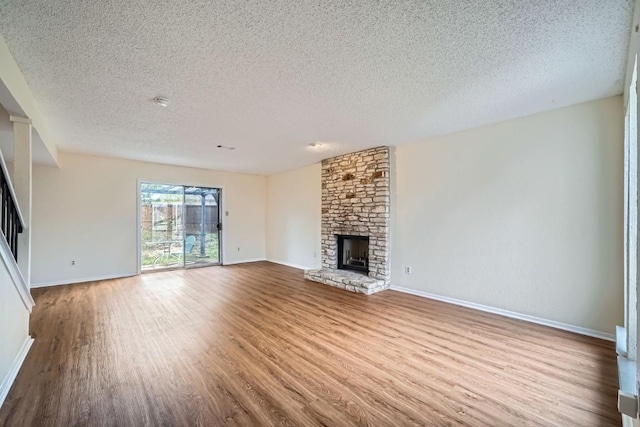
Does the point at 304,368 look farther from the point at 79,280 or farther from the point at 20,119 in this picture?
the point at 79,280

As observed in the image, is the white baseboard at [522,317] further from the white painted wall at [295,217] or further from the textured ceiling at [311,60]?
the white painted wall at [295,217]

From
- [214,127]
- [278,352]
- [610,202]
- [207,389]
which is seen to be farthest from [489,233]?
[214,127]

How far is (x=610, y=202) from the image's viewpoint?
2.83 metres

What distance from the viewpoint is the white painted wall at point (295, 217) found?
6.50 meters

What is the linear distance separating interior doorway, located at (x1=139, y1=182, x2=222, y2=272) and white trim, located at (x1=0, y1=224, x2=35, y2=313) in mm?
4061

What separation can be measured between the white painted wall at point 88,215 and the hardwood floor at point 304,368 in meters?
1.78

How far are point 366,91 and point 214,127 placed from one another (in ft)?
7.16

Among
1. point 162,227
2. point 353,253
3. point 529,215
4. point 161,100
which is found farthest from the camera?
point 162,227

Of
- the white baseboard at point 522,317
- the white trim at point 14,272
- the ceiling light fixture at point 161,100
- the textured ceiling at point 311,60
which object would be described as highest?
the textured ceiling at point 311,60

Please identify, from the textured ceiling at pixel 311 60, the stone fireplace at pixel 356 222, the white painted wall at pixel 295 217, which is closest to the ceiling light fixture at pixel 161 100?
the textured ceiling at pixel 311 60

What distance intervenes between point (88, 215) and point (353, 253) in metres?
5.42

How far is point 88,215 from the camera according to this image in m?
5.50

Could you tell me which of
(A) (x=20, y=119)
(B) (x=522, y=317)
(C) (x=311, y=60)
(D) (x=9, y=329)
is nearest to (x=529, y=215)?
(B) (x=522, y=317)

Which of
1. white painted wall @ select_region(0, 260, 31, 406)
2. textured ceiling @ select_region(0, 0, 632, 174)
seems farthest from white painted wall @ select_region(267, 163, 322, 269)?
white painted wall @ select_region(0, 260, 31, 406)
